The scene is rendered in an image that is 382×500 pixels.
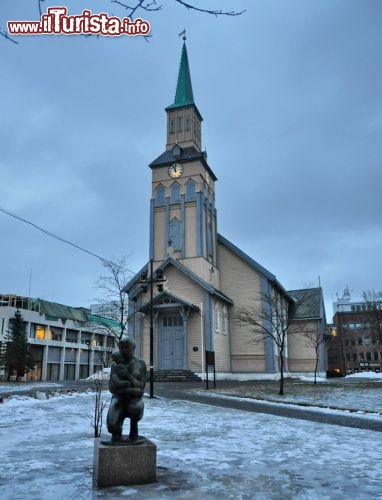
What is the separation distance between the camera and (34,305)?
240 feet

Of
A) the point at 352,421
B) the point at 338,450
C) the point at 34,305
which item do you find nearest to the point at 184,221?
the point at 352,421

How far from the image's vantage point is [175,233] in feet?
115

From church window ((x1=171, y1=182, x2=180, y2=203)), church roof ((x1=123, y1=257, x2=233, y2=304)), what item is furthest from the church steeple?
church roof ((x1=123, y1=257, x2=233, y2=304))

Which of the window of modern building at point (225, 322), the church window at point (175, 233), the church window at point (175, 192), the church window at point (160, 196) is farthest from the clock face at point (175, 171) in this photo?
the window of modern building at point (225, 322)

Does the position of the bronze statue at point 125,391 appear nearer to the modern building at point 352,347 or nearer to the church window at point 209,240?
the church window at point 209,240

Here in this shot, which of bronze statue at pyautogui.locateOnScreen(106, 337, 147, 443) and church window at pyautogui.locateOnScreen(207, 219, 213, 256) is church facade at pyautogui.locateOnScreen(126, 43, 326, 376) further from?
bronze statue at pyautogui.locateOnScreen(106, 337, 147, 443)

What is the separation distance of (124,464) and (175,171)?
32221 millimetres

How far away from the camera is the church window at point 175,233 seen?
34906 mm

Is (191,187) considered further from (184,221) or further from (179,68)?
(179,68)

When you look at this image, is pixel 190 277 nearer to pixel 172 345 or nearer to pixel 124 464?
pixel 172 345

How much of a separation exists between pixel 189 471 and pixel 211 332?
24918mm

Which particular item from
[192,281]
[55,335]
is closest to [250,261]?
[192,281]

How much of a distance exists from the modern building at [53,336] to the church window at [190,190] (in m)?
35.6

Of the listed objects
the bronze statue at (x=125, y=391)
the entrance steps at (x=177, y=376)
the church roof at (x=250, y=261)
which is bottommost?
the entrance steps at (x=177, y=376)
